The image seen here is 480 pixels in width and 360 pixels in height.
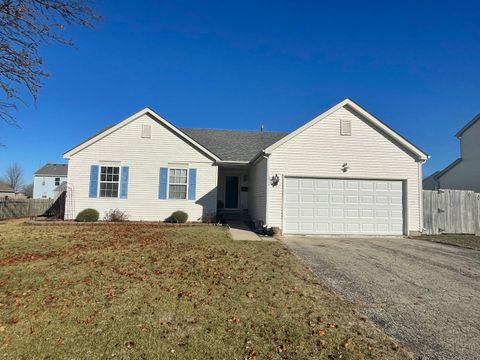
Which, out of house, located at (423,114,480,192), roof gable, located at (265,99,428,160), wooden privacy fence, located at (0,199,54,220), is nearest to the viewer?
roof gable, located at (265,99,428,160)

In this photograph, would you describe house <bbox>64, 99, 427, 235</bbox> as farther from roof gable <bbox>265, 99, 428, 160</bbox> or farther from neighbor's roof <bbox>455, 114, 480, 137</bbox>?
neighbor's roof <bbox>455, 114, 480, 137</bbox>

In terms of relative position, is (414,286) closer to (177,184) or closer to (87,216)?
(177,184)

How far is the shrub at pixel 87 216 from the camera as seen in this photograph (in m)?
15.0

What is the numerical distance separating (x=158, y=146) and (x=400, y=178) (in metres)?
11.9

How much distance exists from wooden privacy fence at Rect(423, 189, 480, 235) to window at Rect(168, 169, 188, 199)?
11821mm

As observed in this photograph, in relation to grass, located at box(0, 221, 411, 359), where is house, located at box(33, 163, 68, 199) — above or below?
above

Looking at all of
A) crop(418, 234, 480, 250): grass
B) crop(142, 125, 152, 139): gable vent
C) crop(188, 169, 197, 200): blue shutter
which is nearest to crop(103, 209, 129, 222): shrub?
crop(188, 169, 197, 200): blue shutter

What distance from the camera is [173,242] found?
10.1 meters

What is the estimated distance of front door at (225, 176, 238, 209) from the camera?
18.8 m

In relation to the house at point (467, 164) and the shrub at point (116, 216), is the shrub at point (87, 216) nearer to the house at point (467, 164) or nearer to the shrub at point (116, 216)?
the shrub at point (116, 216)

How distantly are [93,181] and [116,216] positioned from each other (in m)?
2.23

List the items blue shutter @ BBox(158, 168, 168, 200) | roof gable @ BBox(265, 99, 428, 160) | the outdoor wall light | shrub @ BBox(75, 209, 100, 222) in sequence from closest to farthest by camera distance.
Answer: the outdoor wall light < roof gable @ BBox(265, 99, 428, 160) < shrub @ BBox(75, 209, 100, 222) < blue shutter @ BBox(158, 168, 168, 200)

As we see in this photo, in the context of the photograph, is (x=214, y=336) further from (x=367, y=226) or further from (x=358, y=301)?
(x=367, y=226)

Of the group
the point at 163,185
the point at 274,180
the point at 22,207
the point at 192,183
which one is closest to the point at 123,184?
the point at 163,185
